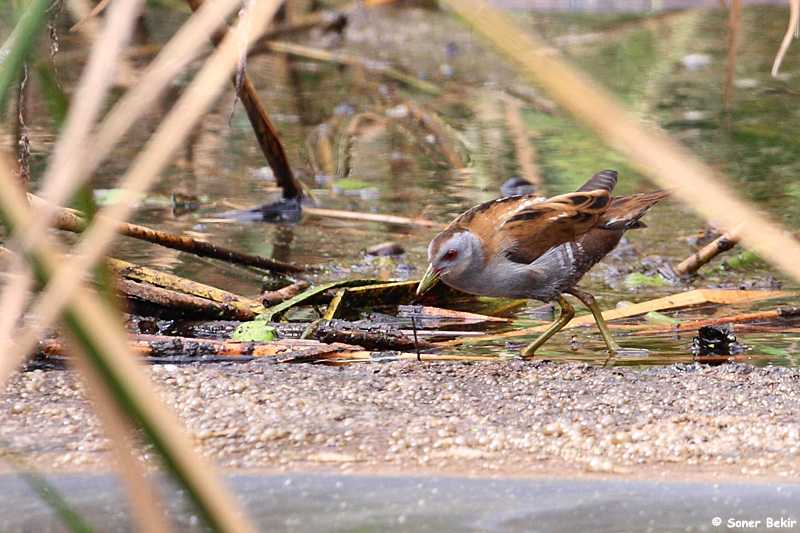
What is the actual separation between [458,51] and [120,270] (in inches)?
283

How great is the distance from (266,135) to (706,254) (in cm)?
218

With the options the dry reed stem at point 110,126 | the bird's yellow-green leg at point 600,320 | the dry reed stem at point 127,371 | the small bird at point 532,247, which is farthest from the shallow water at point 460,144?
the dry reed stem at point 127,371

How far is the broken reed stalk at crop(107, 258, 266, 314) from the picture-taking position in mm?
3545

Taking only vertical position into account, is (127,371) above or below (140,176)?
below

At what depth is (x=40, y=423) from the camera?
2344mm

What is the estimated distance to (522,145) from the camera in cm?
661

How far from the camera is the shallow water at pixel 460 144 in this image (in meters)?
4.34

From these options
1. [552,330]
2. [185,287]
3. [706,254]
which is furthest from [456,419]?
[706,254]

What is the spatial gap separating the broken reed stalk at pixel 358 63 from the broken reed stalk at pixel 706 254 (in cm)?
432

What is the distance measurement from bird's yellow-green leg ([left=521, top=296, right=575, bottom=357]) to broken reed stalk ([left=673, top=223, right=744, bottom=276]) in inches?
34.1

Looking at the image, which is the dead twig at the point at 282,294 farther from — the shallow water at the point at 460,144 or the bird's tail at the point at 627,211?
the bird's tail at the point at 627,211

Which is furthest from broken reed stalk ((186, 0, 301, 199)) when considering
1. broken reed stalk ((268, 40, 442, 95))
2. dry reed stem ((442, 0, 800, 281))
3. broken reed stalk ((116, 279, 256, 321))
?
dry reed stem ((442, 0, 800, 281))

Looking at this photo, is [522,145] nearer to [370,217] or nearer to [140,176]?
[370,217]

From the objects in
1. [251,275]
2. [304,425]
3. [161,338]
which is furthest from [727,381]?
[251,275]
